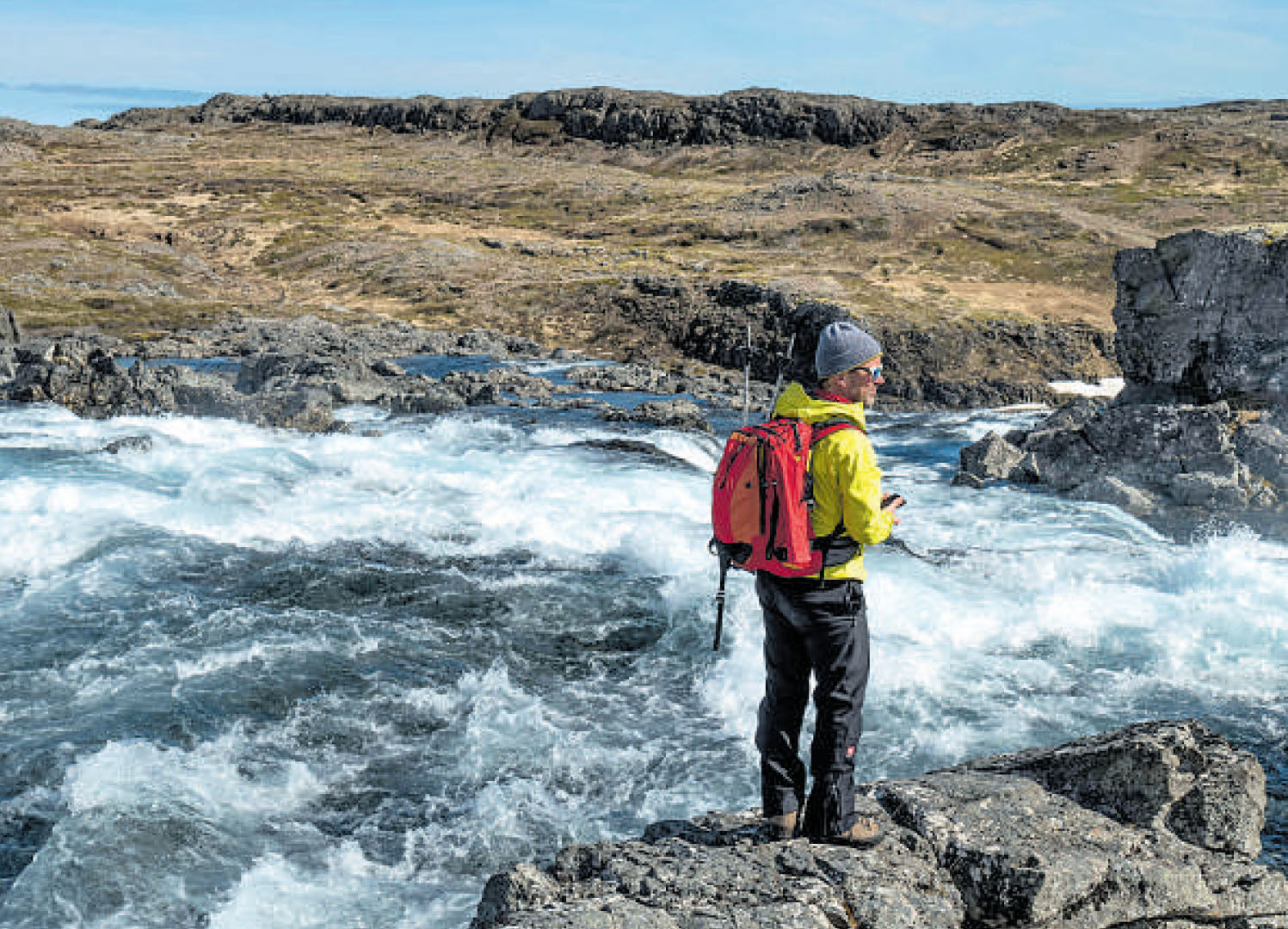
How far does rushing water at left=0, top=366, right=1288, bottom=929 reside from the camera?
7.10 metres

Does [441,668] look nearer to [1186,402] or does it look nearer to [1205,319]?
[1186,402]

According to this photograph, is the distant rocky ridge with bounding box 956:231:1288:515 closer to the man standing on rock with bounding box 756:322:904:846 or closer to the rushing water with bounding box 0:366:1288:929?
the rushing water with bounding box 0:366:1288:929

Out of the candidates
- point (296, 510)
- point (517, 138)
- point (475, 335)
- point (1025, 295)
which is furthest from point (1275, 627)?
point (517, 138)

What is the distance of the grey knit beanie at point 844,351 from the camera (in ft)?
16.8

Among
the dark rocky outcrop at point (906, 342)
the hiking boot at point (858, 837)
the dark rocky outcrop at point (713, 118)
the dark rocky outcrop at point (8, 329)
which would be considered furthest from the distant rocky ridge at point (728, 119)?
the hiking boot at point (858, 837)

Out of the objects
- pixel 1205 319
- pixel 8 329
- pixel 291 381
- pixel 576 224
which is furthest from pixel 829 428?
pixel 576 224

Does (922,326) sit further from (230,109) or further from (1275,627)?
(230,109)

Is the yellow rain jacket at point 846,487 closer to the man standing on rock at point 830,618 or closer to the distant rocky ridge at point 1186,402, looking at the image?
the man standing on rock at point 830,618

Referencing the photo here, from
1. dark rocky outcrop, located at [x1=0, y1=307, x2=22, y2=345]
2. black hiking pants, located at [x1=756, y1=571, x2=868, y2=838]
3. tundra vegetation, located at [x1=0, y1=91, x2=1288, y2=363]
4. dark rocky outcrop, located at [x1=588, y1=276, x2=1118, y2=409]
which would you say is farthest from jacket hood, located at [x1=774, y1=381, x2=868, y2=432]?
dark rocky outcrop, located at [x1=0, y1=307, x2=22, y2=345]

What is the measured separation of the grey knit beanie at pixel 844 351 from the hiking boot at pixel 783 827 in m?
2.35

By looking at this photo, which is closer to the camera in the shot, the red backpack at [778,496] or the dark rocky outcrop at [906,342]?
the red backpack at [778,496]

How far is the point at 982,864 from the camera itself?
5.02 meters

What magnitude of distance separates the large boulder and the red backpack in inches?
761

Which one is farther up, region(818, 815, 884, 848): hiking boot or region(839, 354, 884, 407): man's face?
region(839, 354, 884, 407): man's face
